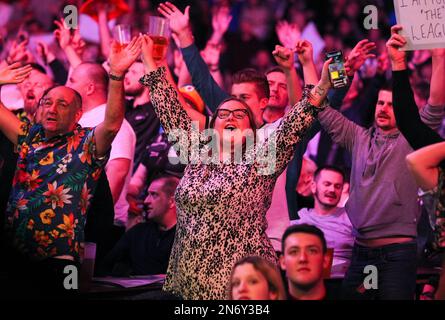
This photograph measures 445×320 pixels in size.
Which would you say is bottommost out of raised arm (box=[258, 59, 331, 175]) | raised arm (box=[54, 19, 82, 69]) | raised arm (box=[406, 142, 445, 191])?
raised arm (box=[406, 142, 445, 191])

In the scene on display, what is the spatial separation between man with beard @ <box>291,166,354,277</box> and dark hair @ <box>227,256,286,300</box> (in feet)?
3.81

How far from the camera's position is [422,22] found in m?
3.93

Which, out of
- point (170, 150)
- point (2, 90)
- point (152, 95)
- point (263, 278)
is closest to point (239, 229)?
point (263, 278)

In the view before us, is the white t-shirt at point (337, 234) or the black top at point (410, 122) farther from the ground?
the black top at point (410, 122)

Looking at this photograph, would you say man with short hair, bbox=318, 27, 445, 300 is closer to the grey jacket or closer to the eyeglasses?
the grey jacket

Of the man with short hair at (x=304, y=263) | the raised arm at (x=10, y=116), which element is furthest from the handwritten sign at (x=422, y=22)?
the raised arm at (x=10, y=116)

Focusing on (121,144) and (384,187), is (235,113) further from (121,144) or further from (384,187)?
(121,144)

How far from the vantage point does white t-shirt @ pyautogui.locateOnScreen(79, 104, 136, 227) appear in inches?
188

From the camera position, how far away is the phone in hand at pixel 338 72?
3564 mm

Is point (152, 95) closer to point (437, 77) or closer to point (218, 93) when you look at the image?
point (218, 93)

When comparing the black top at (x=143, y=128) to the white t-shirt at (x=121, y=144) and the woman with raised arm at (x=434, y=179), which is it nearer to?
the white t-shirt at (x=121, y=144)

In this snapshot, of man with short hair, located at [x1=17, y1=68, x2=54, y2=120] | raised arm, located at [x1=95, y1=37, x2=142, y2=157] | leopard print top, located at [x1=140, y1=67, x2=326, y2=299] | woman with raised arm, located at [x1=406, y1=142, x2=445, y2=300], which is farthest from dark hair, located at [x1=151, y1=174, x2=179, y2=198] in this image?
woman with raised arm, located at [x1=406, y1=142, x2=445, y2=300]

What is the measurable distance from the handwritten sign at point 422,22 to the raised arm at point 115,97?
4.10 ft

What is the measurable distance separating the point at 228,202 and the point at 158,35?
0.93 meters
